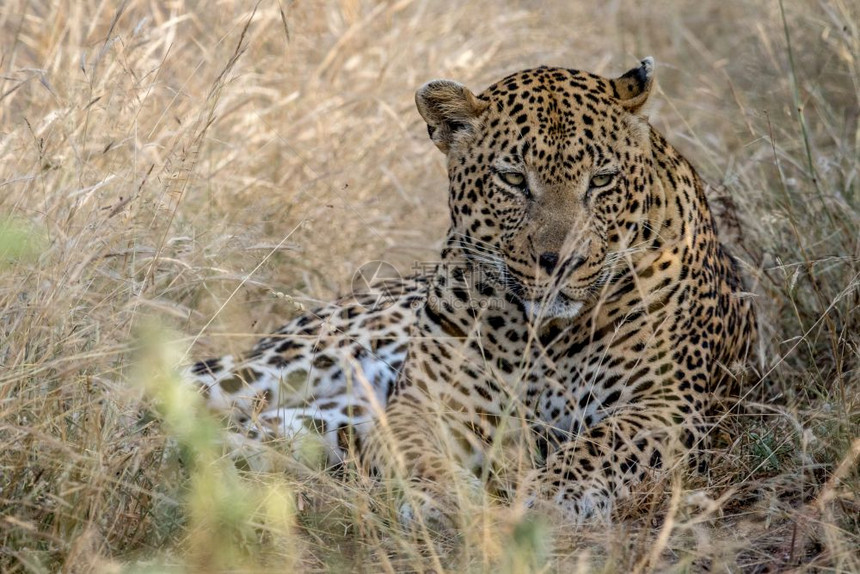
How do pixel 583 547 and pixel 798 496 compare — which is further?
pixel 798 496

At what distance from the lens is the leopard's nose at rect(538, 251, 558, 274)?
5.21m

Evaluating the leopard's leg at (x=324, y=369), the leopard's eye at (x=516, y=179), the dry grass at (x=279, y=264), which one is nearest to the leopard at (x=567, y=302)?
the leopard's eye at (x=516, y=179)

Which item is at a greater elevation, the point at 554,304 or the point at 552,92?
the point at 552,92

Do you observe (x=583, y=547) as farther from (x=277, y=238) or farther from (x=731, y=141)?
(x=731, y=141)

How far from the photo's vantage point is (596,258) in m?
5.31

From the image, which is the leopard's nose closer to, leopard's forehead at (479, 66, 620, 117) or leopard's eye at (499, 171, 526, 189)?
leopard's eye at (499, 171, 526, 189)

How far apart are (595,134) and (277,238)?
272 cm

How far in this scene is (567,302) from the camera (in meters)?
5.37

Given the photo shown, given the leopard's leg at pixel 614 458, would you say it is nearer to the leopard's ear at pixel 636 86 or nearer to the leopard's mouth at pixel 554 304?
the leopard's mouth at pixel 554 304

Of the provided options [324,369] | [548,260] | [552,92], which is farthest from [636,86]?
[324,369]

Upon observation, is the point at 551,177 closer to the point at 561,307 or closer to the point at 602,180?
the point at 602,180

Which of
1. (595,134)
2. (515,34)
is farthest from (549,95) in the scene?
(515,34)

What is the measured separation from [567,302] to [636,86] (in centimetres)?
110

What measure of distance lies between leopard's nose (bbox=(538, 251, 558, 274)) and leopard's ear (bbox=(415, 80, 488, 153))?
0.81 m
